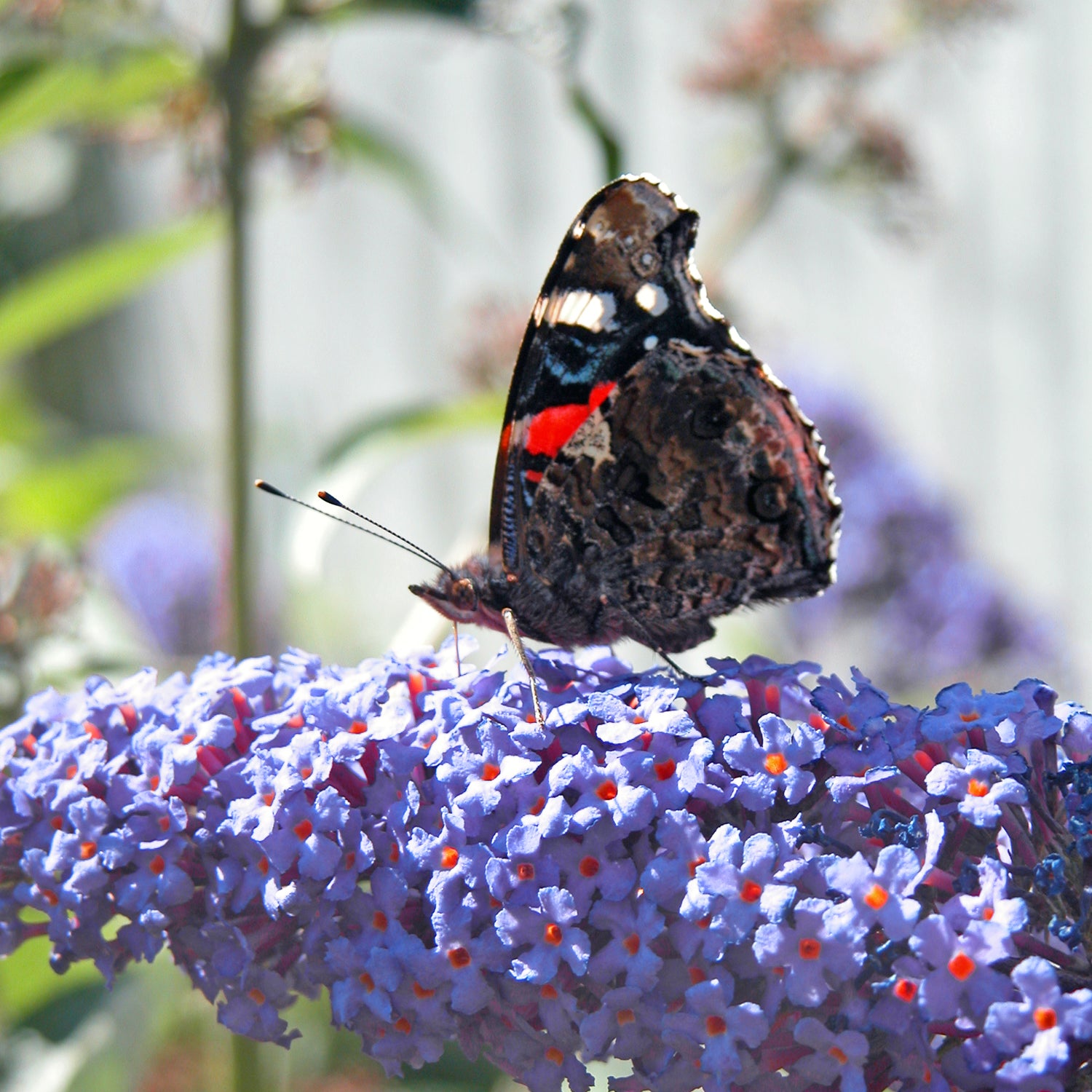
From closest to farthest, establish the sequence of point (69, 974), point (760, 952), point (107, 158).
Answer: point (760, 952) < point (69, 974) < point (107, 158)

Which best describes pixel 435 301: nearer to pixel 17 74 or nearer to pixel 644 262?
pixel 17 74

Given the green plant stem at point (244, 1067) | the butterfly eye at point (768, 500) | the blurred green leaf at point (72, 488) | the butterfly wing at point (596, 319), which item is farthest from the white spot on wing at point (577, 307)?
the blurred green leaf at point (72, 488)

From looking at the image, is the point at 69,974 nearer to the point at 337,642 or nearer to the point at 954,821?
the point at 954,821

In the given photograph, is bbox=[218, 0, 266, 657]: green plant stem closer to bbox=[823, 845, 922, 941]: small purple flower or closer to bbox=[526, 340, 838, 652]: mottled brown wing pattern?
bbox=[526, 340, 838, 652]: mottled brown wing pattern

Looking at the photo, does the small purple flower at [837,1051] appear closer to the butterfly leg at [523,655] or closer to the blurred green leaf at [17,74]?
the butterfly leg at [523,655]

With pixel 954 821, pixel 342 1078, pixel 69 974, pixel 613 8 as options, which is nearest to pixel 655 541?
pixel 954 821

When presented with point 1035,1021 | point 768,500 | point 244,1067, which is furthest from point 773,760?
point 244,1067
